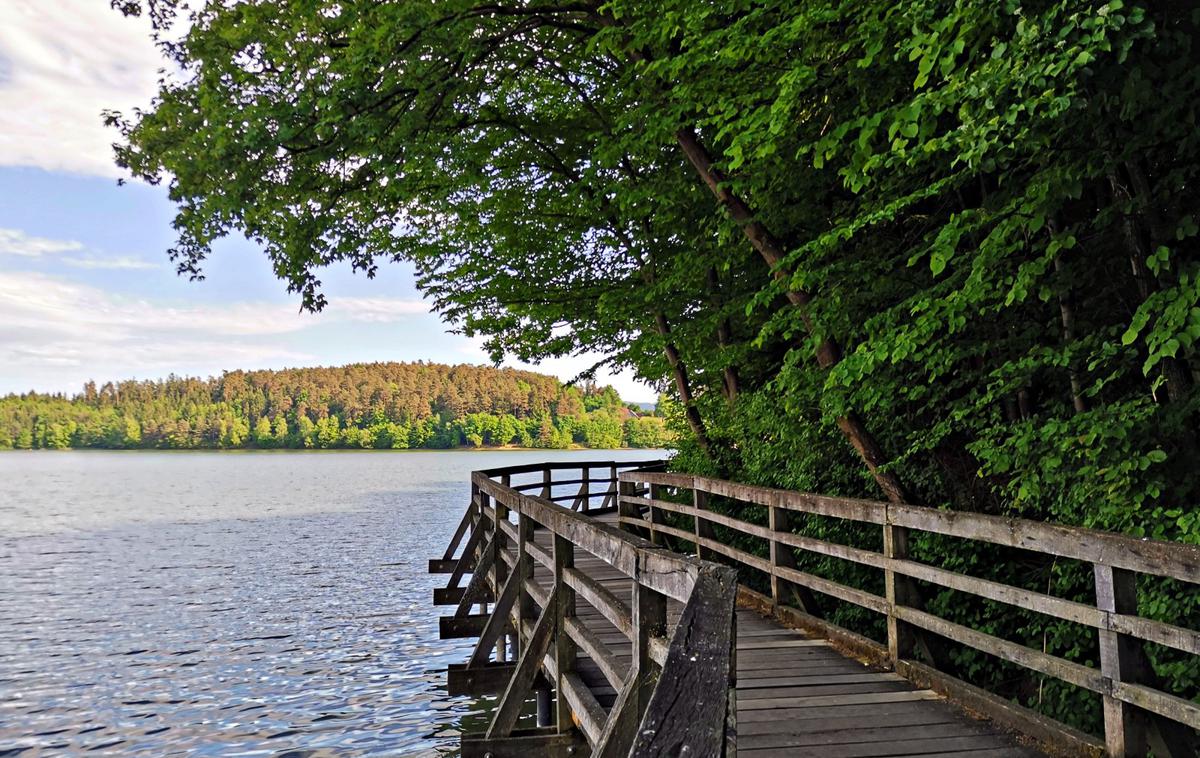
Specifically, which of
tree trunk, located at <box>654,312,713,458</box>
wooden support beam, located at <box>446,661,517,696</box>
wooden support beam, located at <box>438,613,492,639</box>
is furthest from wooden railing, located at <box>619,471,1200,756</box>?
tree trunk, located at <box>654,312,713,458</box>

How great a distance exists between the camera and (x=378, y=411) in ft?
424

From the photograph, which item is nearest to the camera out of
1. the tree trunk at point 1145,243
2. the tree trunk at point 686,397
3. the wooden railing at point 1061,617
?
the wooden railing at point 1061,617

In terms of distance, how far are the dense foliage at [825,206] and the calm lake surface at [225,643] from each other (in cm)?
520

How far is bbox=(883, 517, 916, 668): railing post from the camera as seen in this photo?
5336mm

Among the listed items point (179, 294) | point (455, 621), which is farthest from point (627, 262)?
point (179, 294)

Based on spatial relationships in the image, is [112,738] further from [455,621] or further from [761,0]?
[761,0]

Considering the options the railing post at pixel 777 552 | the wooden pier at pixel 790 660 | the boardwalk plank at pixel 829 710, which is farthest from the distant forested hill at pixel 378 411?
the boardwalk plank at pixel 829 710

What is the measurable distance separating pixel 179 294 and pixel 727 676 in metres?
122

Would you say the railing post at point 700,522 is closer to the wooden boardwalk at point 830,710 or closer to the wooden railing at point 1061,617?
the wooden railing at point 1061,617

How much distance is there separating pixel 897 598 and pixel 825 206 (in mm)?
4631

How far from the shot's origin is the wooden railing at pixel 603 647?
1.67 metres

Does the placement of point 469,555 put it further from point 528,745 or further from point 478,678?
point 528,745

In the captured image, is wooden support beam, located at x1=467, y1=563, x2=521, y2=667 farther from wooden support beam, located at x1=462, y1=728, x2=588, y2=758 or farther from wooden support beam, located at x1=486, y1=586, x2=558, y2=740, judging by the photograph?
wooden support beam, located at x1=462, y1=728, x2=588, y2=758

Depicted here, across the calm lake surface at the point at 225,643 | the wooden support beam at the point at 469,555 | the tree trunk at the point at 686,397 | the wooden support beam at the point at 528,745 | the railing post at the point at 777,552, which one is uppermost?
the tree trunk at the point at 686,397
